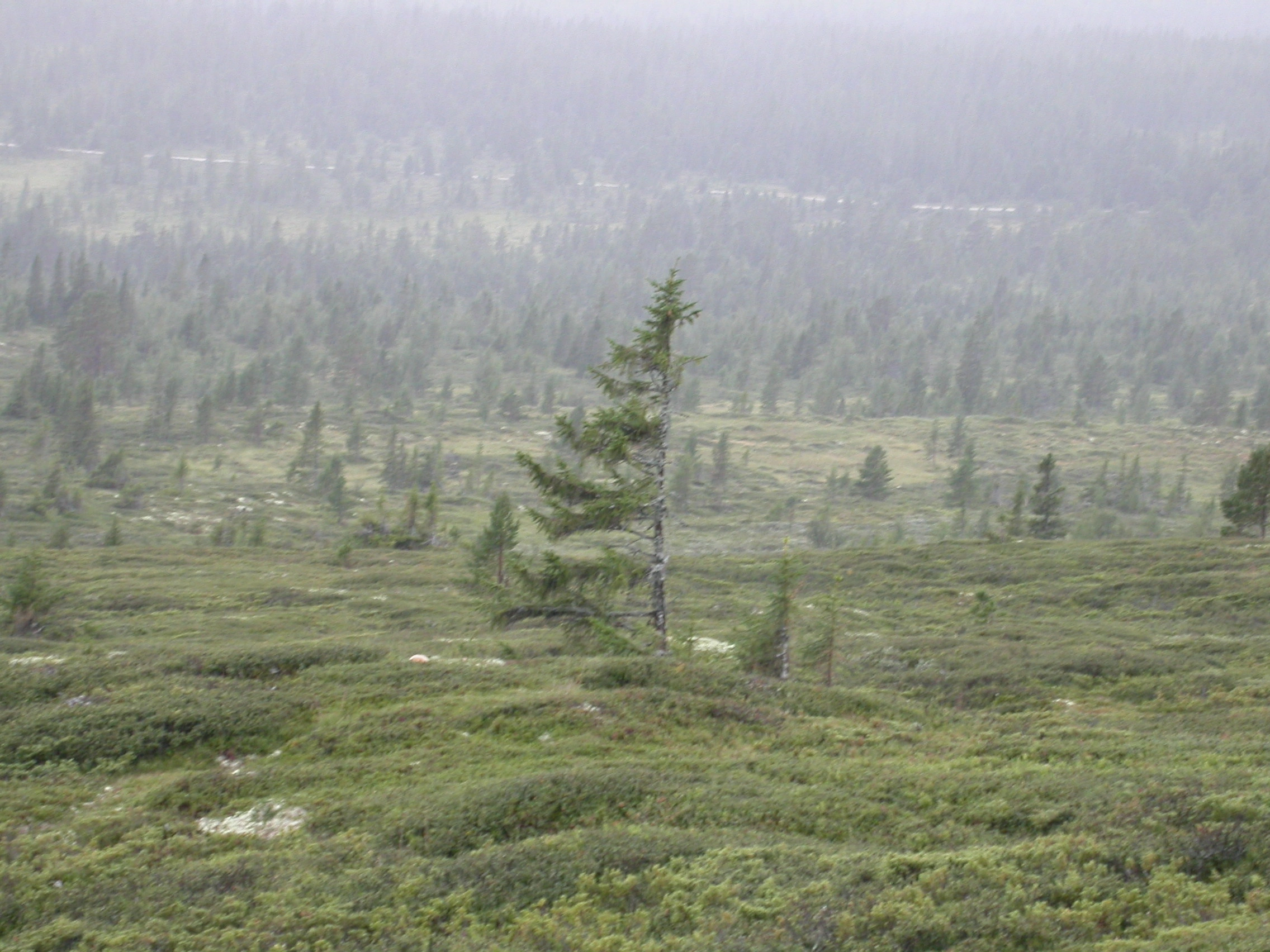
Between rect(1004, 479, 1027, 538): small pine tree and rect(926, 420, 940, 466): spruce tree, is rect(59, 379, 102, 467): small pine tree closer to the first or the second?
rect(1004, 479, 1027, 538): small pine tree

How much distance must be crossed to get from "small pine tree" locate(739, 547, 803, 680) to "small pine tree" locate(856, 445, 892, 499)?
79.2 m

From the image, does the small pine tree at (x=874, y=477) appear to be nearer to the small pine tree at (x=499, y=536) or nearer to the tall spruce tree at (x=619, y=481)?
the small pine tree at (x=499, y=536)

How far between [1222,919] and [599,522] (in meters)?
16.4

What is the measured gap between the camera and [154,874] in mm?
14109

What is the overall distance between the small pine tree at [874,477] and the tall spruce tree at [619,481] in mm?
84474

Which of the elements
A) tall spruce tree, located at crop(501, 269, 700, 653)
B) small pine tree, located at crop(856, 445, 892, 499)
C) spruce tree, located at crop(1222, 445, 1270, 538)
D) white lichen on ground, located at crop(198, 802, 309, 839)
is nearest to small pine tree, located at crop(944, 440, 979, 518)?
small pine tree, located at crop(856, 445, 892, 499)

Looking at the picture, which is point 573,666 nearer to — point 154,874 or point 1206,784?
point 154,874

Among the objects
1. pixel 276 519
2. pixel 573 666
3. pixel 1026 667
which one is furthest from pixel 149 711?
pixel 276 519

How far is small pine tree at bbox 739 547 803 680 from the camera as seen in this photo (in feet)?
97.5

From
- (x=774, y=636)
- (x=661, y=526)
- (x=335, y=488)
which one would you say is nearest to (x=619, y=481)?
(x=661, y=526)

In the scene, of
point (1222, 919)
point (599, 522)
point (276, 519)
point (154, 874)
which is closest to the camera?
point (1222, 919)

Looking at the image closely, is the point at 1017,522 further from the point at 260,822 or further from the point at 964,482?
the point at 260,822

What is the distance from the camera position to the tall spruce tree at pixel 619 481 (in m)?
25.5

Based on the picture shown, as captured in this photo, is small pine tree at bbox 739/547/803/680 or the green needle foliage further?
the green needle foliage
